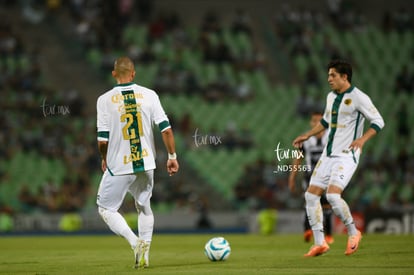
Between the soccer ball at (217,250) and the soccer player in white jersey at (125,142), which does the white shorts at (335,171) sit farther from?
the soccer player in white jersey at (125,142)

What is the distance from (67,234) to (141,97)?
14103 mm

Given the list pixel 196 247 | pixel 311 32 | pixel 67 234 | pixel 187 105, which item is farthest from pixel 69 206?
pixel 311 32

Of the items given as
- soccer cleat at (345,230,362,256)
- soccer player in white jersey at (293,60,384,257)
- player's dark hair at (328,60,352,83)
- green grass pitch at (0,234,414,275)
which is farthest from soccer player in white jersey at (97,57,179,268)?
soccer cleat at (345,230,362,256)

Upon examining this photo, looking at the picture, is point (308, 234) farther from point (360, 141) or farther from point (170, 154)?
point (170, 154)

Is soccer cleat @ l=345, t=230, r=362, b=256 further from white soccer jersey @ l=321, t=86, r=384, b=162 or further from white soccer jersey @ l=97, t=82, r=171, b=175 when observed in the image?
white soccer jersey @ l=97, t=82, r=171, b=175

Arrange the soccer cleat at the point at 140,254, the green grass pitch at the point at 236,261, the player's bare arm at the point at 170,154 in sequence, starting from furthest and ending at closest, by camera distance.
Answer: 1. the player's bare arm at the point at 170,154
2. the soccer cleat at the point at 140,254
3. the green grass pitch at the point at 236,261

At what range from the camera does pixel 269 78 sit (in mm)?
31516

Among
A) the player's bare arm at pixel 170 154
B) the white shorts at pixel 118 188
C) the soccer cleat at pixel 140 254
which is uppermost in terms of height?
the player's bare arm at pixel 170 154

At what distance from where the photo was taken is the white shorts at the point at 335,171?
37.8 feet

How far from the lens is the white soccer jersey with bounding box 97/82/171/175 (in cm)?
1061

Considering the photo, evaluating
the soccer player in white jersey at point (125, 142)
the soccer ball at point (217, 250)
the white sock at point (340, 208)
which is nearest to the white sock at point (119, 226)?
the soccer player in white jersey at point (125, 142)

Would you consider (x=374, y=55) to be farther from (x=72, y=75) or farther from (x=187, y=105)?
(x=72, y=75)

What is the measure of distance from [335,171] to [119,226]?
309 centimetres

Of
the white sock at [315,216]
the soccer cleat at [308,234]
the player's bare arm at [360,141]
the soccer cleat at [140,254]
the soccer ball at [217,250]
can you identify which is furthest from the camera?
the soccer cleat at [308,234]
